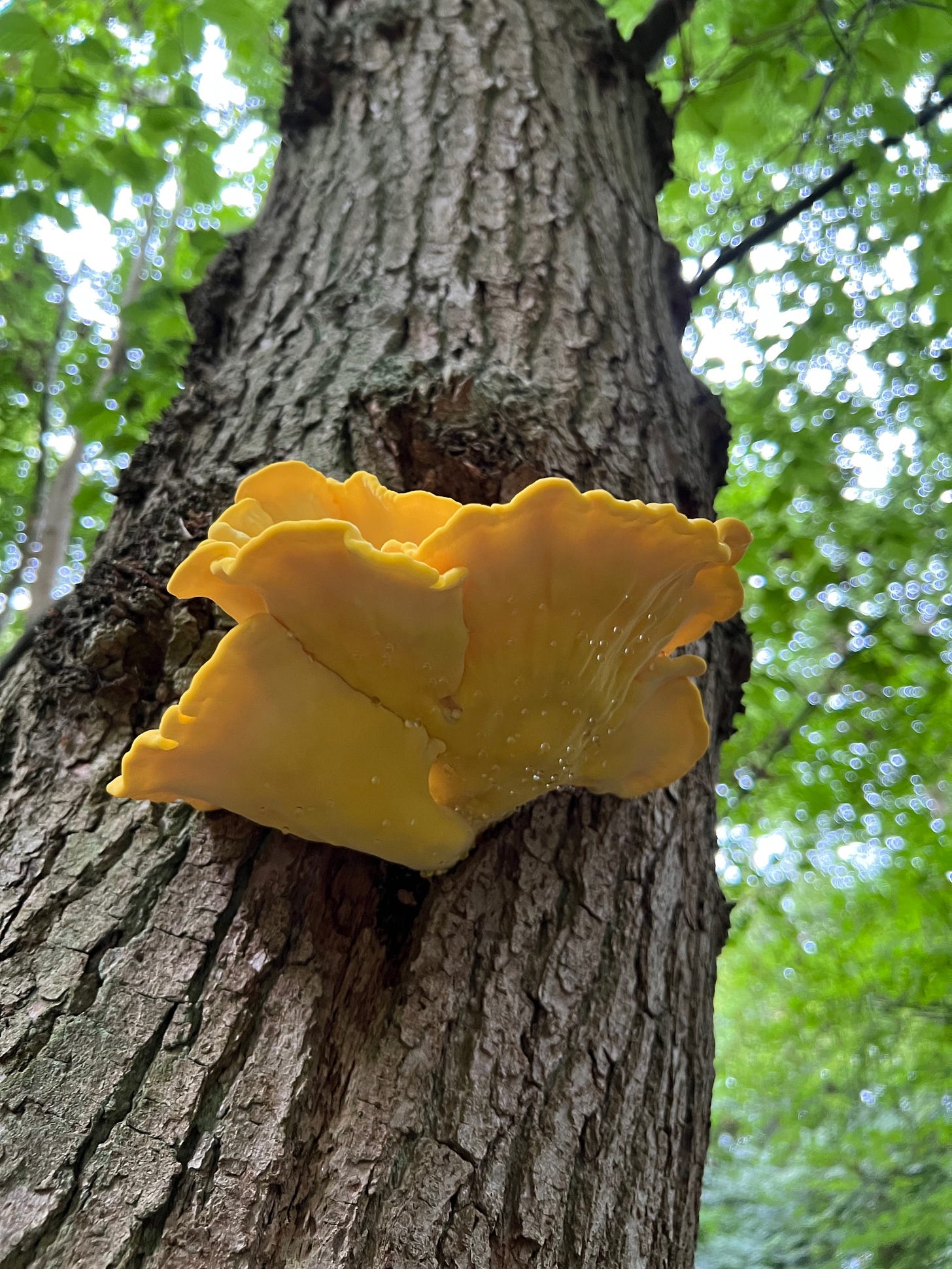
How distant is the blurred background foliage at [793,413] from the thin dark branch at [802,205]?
11mm

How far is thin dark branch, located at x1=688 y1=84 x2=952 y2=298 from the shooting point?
285 centimetres

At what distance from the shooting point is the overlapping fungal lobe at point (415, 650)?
999 millimetres

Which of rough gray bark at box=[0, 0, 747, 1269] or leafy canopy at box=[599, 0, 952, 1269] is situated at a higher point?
leafy canopy at box=[599, 0, 952, 1269]

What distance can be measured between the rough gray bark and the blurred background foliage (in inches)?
39.5

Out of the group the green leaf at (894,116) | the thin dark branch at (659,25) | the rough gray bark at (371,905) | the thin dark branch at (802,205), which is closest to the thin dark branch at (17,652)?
the rough gray bark at (371,905)

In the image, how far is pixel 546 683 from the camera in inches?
45.3

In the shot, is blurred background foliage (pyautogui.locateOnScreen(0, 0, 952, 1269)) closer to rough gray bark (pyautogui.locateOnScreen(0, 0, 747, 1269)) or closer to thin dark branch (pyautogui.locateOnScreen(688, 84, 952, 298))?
thin dark branch (pyautogui.locateOnScreen(688, 84, 952, 298))

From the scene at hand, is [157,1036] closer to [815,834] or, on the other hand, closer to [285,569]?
[285,569]

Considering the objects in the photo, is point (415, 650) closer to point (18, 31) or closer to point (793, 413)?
point (18, 31)

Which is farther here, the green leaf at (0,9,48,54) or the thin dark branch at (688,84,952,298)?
the thin dark branch at (688,84,952,298)

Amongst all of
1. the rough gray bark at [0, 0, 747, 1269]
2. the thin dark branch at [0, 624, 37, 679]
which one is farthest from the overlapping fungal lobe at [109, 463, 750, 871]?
the thin dark branch at [0, 624, 37, 679]

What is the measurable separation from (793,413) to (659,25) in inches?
79.1

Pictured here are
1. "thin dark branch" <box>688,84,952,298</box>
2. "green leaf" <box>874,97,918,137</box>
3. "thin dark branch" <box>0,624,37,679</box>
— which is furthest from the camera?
"thin dark branch" <box>688,84,952,298</box>

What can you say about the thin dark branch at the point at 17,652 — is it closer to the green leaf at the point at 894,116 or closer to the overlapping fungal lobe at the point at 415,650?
the overlapping fungal lobe at the point at 415,650
